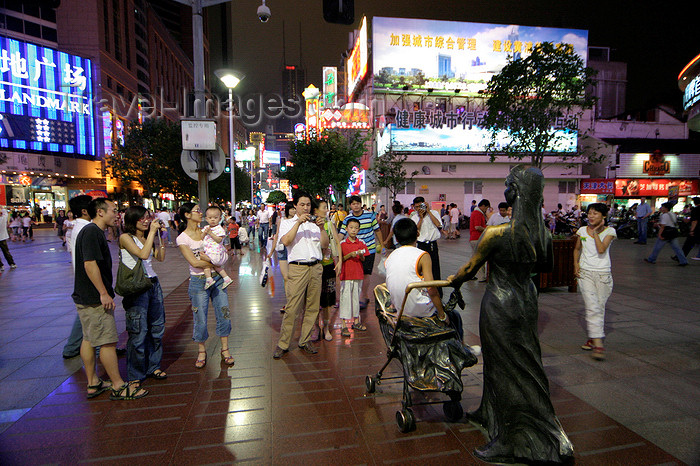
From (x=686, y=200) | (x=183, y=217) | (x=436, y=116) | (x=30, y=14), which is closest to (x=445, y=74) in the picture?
(x=436, y=116)

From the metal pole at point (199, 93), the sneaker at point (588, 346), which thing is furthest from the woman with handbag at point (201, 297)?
the sneaker at point (588, 346)

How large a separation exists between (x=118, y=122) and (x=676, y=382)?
48.0m

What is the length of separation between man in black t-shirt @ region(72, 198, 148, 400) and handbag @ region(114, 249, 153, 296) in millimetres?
108

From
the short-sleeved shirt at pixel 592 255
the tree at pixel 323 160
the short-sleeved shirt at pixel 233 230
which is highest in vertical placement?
the tree at pixel 323 160

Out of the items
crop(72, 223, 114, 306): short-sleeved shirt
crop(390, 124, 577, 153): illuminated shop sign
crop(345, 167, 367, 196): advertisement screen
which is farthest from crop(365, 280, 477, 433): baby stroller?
crop(345, 167, 367, 196): advertisement screen

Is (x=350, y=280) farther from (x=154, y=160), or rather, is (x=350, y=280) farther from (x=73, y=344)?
(x=154, y=160)

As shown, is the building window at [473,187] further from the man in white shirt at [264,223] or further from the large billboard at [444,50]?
the man in white shirt at [264,223]

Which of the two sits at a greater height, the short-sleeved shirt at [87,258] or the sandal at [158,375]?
the short-sleeved shirt at [87,258]

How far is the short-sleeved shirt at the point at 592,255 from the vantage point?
14.0ft

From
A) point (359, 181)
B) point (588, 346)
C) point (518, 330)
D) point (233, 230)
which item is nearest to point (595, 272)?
point (588, 346)

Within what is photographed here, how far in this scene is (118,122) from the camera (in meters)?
39.9

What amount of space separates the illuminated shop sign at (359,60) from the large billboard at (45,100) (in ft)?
87.3

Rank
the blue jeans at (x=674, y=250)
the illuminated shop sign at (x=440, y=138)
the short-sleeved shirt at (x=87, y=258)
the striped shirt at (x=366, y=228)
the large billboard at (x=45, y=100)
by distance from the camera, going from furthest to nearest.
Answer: the large billboard at (x=45, y=100) → the illuminated shop sign at (x=440, y=138) → the blue jeans at (x=674, y=250) → the striped shirt at (x=366, y=228) → the short-sleeved shirt at (x=87, y=258)

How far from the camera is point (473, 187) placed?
1260 inches
